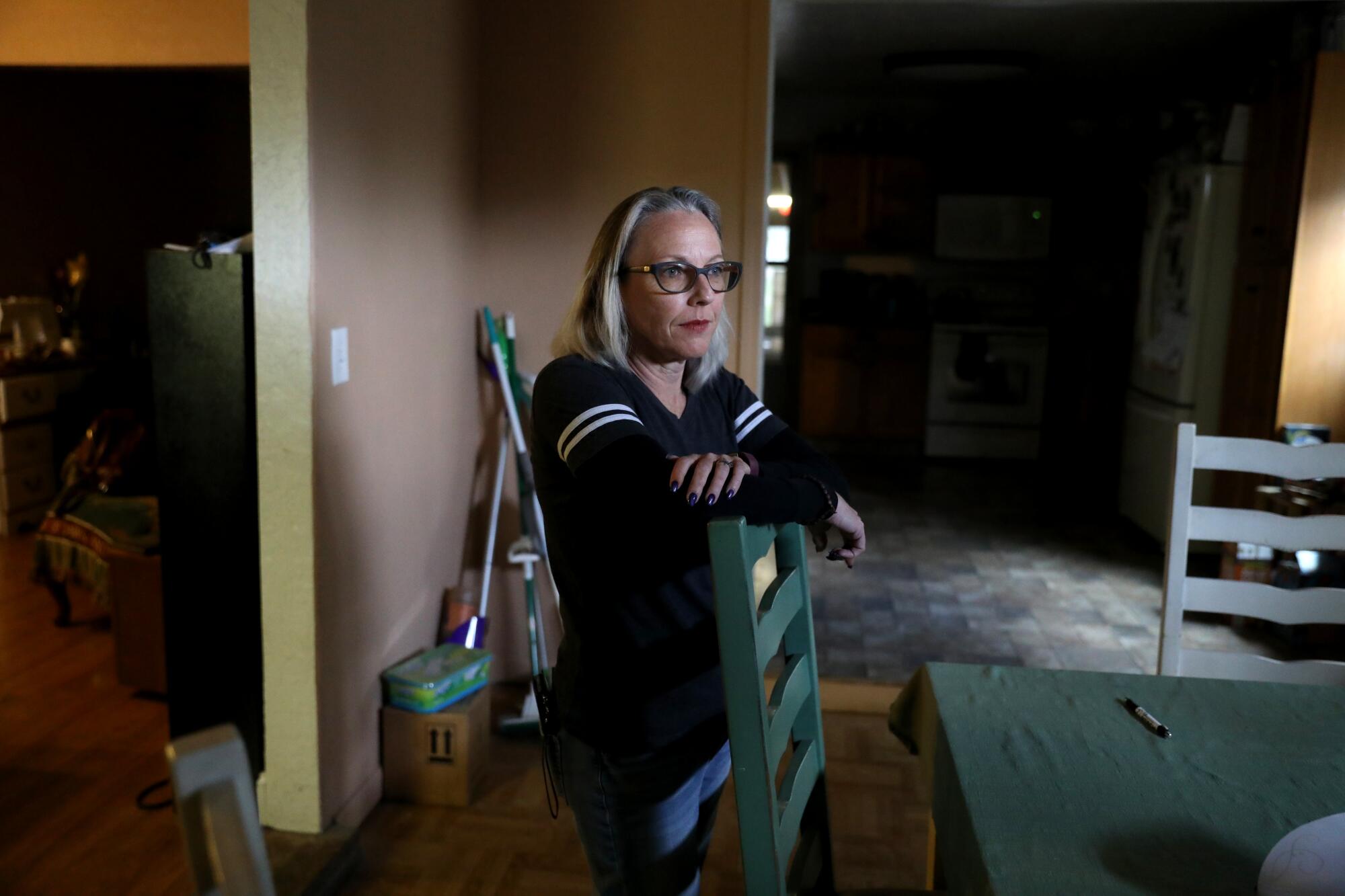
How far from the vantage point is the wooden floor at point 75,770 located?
88.3 inches

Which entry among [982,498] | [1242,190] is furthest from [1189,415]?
[982,498]

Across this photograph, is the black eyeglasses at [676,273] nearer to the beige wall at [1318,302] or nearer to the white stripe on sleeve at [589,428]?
the white stripe on sleeve at [589,428]

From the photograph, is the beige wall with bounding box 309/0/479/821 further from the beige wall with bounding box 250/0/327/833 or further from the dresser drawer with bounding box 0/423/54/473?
the dresser drawer with bounding box 0/423/54/473

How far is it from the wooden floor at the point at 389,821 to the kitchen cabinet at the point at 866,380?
14.3 feet

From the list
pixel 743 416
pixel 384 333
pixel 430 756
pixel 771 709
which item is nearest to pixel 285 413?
pixel 384 333

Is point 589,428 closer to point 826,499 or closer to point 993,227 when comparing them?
point 826,499

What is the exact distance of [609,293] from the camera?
1332 mm

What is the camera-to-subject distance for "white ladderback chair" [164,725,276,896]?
57 centimetres

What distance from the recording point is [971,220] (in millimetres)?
7355

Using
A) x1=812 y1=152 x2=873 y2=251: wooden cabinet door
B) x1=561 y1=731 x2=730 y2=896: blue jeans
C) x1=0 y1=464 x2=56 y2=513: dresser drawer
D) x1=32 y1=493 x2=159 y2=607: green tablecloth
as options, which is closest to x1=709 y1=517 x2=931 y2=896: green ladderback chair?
x1=561 y1=731 x2=730 y2=896: blue jeans

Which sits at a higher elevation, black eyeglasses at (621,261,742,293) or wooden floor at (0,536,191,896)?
black eyeglasses at (621,261,742,293)

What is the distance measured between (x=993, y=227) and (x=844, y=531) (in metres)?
6.49

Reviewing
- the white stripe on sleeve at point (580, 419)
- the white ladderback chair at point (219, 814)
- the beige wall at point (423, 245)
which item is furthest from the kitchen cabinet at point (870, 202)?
the white ladderback chair at point (219, 814)

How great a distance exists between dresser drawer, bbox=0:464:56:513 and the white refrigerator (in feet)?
17.0
